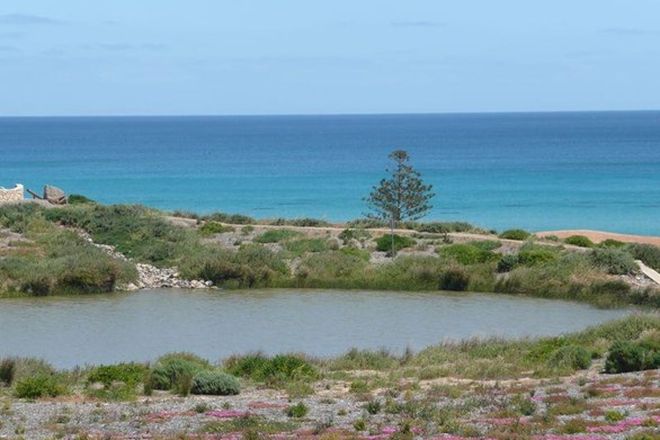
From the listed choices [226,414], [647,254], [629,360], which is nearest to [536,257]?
[647,254]

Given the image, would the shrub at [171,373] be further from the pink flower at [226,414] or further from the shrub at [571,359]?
the shrub at [571,359]

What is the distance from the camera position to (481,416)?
2005 centimetres

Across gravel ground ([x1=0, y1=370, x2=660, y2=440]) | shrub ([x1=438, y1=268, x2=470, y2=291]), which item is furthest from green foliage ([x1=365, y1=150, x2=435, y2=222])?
gravel ground ([x1=0, y1=370, x2=660, y2=440])

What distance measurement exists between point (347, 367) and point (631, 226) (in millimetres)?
61474

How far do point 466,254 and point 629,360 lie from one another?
865 inches

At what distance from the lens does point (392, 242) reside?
5031cm

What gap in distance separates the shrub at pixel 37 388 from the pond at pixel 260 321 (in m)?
6.33

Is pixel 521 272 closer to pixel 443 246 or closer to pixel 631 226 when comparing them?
pixel 443 246

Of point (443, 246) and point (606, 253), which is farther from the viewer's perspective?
point (443, 246)

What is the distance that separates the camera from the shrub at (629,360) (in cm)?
2558

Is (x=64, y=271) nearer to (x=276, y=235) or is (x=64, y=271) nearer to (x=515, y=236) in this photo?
(x=276, y=235)

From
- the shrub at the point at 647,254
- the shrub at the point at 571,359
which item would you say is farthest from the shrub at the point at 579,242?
the shrub at the point at 571,359

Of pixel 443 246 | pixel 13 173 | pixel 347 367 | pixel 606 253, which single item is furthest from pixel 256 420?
pixel 13 173

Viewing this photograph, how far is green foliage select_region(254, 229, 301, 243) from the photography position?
52.9m
